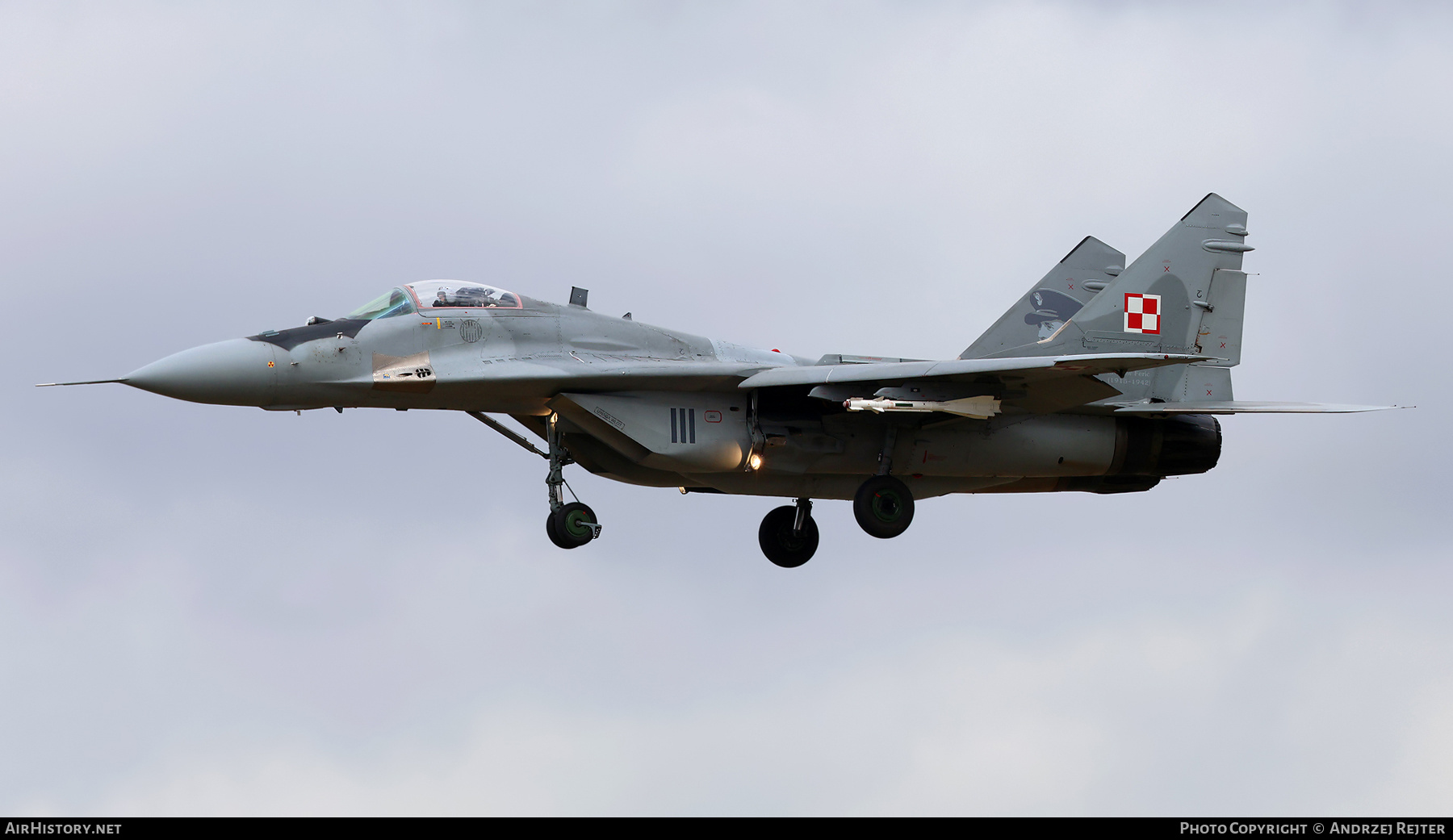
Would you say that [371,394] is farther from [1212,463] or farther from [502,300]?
[1212,463]

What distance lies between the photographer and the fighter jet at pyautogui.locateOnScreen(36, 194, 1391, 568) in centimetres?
2347

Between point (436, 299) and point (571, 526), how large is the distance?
343cm

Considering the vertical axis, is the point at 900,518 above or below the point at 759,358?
below

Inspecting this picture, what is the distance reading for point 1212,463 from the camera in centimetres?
2748

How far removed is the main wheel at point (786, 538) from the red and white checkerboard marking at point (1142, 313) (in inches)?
220

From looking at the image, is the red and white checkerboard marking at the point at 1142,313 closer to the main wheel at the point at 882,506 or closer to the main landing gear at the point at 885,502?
Result: the main landing gear at the point at 885,502

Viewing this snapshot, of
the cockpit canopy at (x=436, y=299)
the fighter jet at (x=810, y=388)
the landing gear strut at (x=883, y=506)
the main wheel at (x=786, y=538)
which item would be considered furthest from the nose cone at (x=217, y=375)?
the main wheel at (x=786, y=538)

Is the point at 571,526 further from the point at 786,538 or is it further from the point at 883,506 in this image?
the point at 786,538

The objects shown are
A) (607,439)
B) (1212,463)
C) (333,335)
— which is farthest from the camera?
(1212,463)

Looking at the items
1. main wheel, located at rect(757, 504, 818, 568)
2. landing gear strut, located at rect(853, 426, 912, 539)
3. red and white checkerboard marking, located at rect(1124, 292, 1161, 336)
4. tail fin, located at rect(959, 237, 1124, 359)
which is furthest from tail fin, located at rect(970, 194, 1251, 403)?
main wheel, located at rect(757, 504, 818, 568)

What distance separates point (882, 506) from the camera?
25.5 meters

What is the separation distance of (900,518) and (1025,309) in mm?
4599

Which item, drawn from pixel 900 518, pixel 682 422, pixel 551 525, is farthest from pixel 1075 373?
pixel 551 525

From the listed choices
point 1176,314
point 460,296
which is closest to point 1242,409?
point 1176,314
